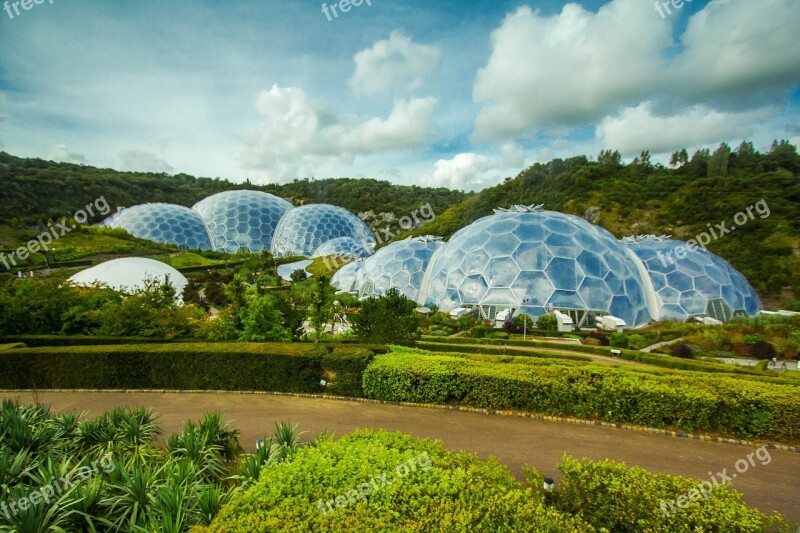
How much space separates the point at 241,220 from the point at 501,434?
5389cm

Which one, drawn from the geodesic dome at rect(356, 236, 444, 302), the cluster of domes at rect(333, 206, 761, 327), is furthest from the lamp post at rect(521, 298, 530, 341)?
the geodesic dome at rect(356, 236, 444, 302)

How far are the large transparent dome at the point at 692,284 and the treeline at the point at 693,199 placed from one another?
7.94 meters

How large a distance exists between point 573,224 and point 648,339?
807cm

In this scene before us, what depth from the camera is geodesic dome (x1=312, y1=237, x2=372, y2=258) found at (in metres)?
46.0

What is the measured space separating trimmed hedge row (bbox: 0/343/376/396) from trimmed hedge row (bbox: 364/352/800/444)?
1.64 m

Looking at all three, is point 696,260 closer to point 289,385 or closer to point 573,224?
point 573,224

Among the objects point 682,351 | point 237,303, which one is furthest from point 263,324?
point 682,351

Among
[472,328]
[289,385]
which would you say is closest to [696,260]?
[472,328]

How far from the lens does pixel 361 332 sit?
1411 cm

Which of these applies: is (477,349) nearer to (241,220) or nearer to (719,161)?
(241,220)

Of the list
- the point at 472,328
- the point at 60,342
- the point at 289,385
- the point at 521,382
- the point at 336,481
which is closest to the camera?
the point at 336,481

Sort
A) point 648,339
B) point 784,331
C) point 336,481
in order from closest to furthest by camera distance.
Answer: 1. point 336,481
2. point 784,331
3. point 648,339

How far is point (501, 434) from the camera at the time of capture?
25.0 ft

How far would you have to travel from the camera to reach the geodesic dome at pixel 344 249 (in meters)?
46.0
